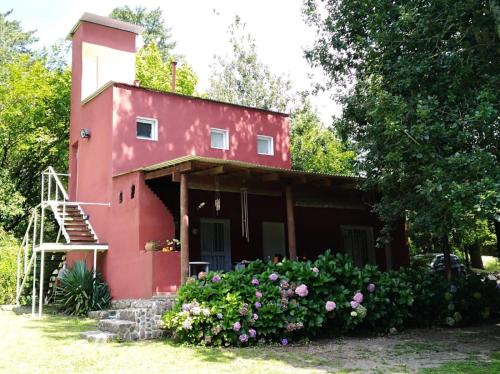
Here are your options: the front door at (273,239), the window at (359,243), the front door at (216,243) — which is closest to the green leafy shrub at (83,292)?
the front door at (216,243)

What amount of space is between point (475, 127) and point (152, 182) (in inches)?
286

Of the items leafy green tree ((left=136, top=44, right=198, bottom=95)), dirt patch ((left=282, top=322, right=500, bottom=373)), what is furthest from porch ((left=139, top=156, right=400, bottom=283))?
leafy green tree ((left=136, top=44, right=198, bottom=95))

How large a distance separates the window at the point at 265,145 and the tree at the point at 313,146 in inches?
409

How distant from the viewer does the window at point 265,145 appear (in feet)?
57.0

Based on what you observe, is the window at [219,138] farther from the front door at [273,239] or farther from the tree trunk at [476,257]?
the tree trunk at [476,257]

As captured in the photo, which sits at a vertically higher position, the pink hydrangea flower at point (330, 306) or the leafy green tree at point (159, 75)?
the leafy green tree at point (159, 75)

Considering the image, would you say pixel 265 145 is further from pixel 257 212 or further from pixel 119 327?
pixel 119 327

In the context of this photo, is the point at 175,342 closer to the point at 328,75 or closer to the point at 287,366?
the point at 287,366

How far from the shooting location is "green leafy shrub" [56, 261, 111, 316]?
12711mm

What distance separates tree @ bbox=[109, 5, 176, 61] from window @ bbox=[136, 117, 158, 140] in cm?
2187

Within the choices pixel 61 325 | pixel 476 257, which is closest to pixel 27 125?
pixel 61 325

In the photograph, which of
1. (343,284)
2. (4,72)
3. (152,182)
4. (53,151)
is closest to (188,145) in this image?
(152,182)

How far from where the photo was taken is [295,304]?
343 inches

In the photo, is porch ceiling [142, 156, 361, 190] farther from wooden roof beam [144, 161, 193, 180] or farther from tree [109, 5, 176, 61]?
tree [109, 5, 176, 61]
